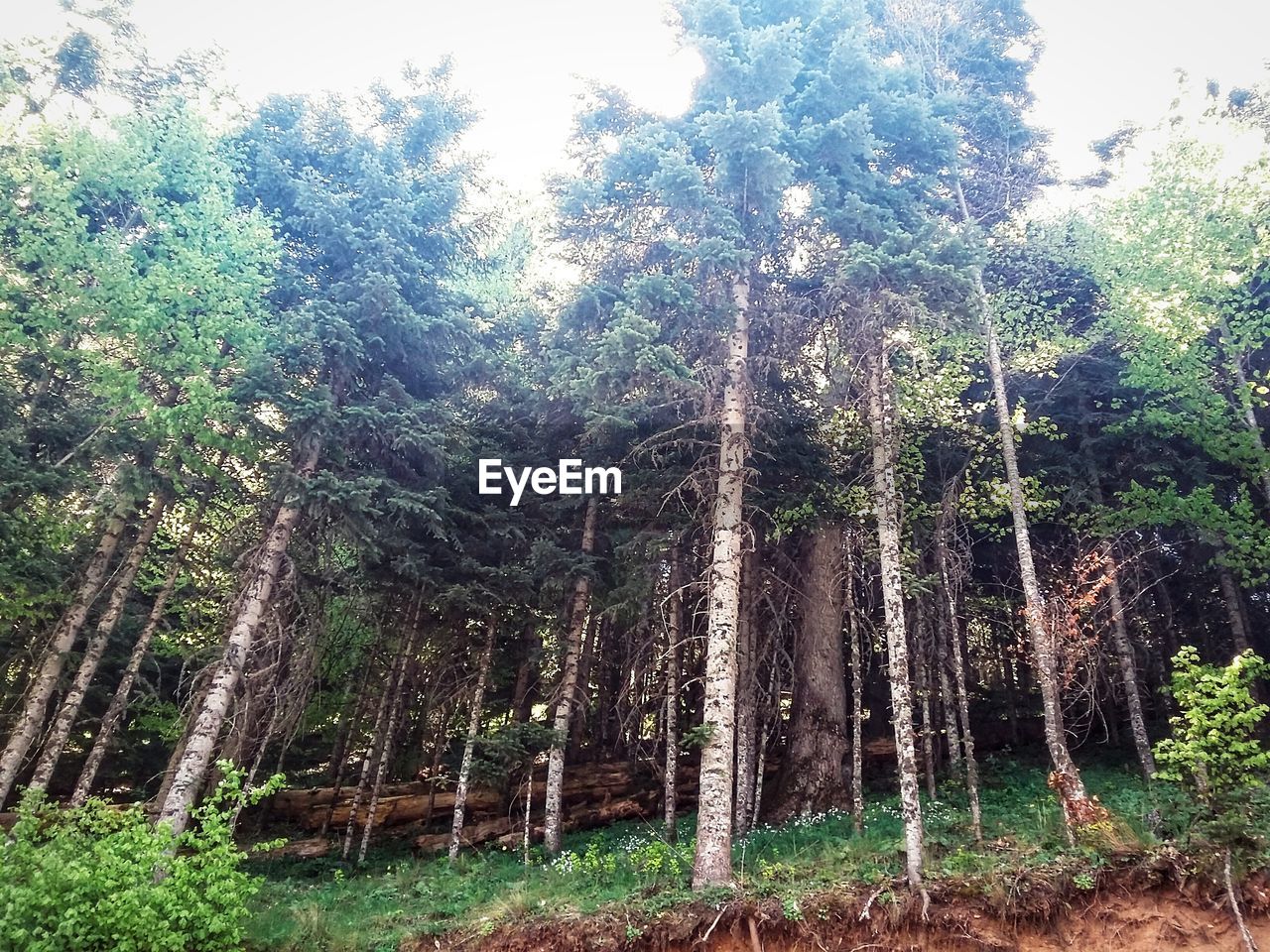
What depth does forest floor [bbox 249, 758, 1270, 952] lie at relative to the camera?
264 inches

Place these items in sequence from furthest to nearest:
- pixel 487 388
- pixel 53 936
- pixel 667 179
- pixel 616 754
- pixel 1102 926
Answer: pixel 616 754 < pixel 487 388 < pixel 667 179 < pixel 1102 926 < pixel 53 936

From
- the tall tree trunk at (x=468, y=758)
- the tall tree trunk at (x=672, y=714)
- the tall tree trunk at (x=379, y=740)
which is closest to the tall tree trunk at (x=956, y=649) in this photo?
the tall tree trunk at (x=672, y=714)

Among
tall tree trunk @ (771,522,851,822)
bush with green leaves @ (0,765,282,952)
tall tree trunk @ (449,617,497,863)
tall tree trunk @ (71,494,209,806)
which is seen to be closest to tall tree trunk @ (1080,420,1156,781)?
tall tree trunk @ (771,522,851,822)

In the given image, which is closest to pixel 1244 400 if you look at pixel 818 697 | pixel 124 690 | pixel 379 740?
pixel 818 697

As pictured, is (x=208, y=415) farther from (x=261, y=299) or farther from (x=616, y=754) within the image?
(x=616, y=754)

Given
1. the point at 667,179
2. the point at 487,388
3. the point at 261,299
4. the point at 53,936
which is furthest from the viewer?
the point at 487,388

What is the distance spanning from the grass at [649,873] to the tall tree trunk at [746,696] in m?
0.58

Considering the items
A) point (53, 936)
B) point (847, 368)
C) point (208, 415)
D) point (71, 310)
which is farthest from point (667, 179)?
point (53, 936)

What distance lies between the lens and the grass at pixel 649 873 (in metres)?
7.40

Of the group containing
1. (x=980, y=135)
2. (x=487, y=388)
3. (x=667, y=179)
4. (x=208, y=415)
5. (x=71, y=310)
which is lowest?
(x=208, y=415)

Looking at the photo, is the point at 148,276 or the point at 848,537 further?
the point at 848,537

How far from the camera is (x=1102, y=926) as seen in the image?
21.9 ft

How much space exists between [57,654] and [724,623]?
1045 centimetres

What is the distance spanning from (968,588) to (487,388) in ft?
38.1
